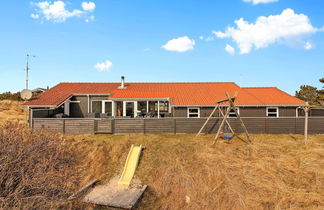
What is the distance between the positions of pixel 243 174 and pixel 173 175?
3456mm

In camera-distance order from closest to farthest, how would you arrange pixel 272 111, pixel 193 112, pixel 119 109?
pixel 193 112 → pixel 272 111 → pixel 119 109

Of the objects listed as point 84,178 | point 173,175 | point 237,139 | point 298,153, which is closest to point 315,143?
point 298,153

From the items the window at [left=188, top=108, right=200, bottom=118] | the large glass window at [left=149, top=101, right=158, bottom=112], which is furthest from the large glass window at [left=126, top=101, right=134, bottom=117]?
the window at [left=188, top=108, right=200, bottom=118]

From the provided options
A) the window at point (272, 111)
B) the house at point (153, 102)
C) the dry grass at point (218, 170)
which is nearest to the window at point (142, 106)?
the house at point (153, 102)

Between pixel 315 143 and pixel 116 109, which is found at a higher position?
pixel 116 109

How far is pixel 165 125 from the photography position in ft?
53.0

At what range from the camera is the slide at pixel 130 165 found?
997cm

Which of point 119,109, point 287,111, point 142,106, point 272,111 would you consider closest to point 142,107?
point 142,106

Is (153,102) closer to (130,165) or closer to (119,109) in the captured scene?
(119,109)

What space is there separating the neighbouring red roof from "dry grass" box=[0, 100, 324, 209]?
6.50m

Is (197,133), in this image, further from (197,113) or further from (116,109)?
(116,109)

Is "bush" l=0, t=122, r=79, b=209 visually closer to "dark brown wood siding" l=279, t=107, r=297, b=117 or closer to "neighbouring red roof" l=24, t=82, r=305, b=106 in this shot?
"neighbouring red roof" l=24, t=82, r=305, b=106

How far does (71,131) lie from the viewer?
52.1ft

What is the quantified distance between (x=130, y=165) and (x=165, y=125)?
571 cm
